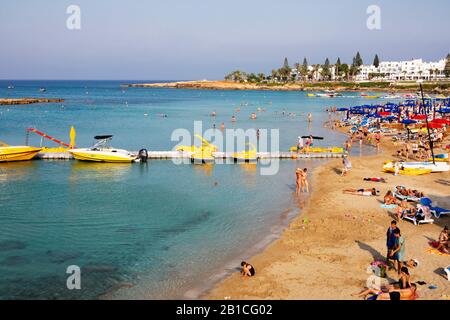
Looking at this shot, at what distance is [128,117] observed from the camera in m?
77.6

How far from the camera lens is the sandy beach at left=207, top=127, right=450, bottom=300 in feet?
43.2

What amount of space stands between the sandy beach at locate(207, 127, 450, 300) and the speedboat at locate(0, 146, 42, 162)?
72.3 feet

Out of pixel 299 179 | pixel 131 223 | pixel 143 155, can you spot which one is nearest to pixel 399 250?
pixel 131 223

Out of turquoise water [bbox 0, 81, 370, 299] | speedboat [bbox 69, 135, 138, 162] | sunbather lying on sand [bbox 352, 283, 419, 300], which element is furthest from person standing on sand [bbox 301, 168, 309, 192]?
speedboat [bbox 69, 135, 138, 162]

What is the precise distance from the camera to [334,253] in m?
16.0

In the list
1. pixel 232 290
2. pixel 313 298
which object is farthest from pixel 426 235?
pixel 232 290

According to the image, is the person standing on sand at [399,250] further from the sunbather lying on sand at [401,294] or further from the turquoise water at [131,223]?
the turquoise water at [131,223]

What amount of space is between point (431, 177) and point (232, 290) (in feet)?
63.4

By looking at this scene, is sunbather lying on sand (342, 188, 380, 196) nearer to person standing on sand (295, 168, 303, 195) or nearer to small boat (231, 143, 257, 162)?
person standing on sand (295, 168, 303, 195)

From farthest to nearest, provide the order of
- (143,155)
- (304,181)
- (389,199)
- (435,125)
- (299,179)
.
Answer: (435,125), (143,155), (304,181), (299,179), (389,199)

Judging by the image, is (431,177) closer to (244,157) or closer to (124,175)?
(244,157)

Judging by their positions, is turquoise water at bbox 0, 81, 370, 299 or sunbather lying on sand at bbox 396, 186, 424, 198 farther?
sunbather lying on sand at bbox 396, 186, 424, 198

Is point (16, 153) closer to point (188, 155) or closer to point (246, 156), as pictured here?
point (188, 155)

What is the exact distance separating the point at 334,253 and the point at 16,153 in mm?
26785
